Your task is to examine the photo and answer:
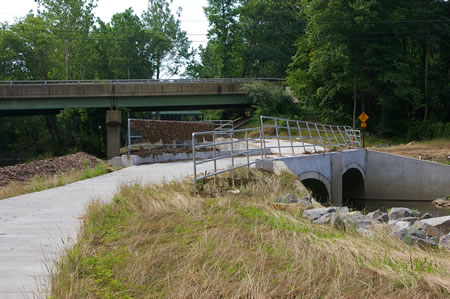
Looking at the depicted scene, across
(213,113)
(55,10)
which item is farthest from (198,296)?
(55,10)

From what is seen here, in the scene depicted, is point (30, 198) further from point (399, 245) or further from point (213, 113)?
point (213, 113)

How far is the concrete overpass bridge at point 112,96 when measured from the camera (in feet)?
126

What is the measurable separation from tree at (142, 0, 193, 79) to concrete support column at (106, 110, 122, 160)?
27.2 m

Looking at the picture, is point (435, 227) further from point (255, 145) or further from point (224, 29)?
point (224, 29)

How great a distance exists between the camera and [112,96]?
1572 inches

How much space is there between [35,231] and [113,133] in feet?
115

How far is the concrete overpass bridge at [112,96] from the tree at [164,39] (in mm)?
23909

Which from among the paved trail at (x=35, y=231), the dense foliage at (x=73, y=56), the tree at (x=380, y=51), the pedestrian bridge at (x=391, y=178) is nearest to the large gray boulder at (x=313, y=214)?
the paved trail at (x=35, y=231)

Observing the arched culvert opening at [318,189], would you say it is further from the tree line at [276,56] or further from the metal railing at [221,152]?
the tree line at [276,56]

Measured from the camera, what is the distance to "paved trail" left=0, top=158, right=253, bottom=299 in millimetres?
4133

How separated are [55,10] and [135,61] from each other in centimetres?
1323

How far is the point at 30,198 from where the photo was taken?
28.9ft

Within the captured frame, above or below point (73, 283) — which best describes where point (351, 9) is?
above

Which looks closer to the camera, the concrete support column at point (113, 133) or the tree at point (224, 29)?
the concrete support column at point (113, 133)
